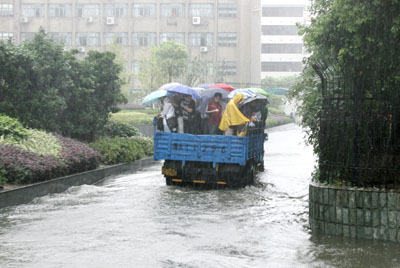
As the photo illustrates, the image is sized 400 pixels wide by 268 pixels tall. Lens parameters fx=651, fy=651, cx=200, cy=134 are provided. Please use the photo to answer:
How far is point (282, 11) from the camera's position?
124 meters

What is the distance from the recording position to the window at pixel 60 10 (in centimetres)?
8394

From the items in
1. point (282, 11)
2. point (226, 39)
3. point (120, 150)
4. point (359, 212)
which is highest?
point (282, 11)

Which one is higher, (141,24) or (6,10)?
(6,10)

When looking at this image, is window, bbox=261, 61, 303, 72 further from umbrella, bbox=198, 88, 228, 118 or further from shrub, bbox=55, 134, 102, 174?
umbrella, bbox=198, 88, 228, 118

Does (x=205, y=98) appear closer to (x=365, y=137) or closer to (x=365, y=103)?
(x=365, y=103)

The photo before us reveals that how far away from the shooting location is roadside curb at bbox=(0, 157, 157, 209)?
13.0 metres

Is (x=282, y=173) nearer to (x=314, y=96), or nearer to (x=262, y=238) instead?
(x=314, y=96)

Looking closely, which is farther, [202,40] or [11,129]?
[202,40]

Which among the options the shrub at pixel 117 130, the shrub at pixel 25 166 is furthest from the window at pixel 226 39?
the shrub at pixel 25 166

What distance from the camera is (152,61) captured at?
67.5 m

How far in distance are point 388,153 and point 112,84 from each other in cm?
1660

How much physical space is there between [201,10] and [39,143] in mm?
68515

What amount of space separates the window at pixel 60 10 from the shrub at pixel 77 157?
67.9 metres

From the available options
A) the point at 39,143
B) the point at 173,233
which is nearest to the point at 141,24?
the point at 39,143
